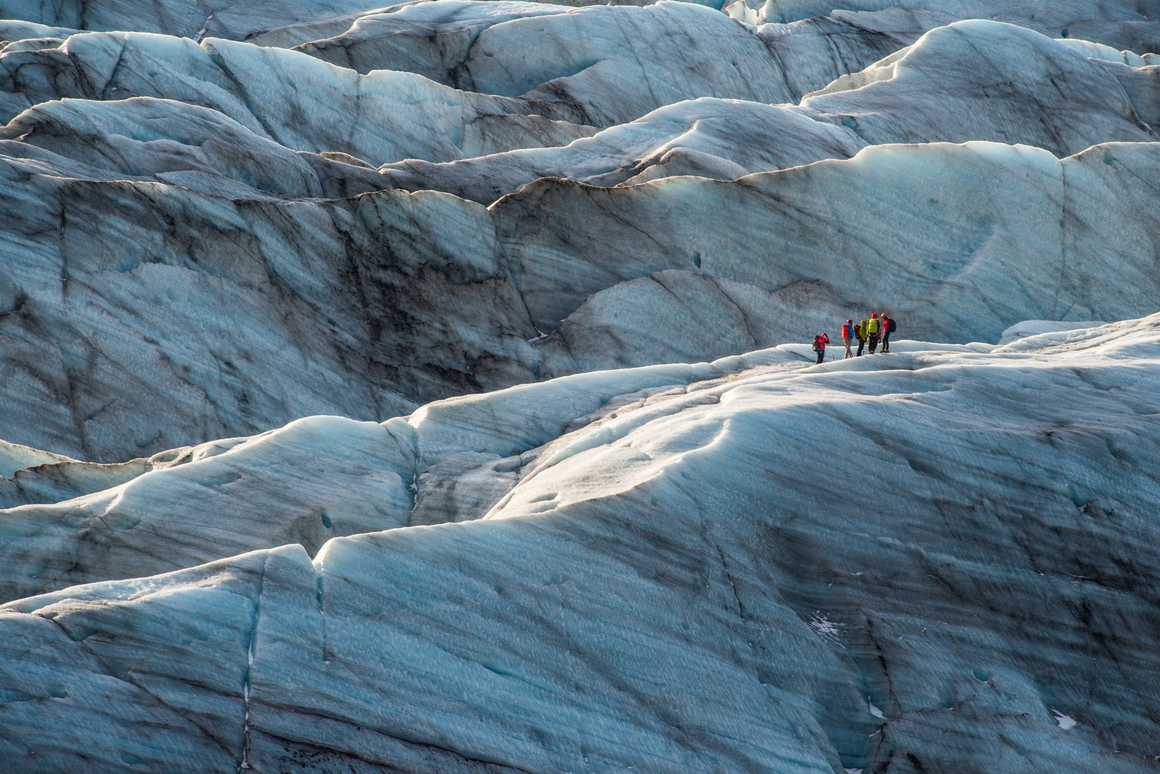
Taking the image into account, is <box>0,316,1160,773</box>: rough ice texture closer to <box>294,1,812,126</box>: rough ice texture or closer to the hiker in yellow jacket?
the hiker in yellow jacket

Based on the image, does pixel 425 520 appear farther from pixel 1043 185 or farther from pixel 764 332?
pixel 1043 185

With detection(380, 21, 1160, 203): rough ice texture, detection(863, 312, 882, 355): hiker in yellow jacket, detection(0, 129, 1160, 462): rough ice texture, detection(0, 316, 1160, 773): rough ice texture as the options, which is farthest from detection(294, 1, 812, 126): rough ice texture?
detection(0, 316, 1160, 773): rough ice texture

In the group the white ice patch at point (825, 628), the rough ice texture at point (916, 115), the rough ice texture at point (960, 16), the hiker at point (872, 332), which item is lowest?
the rough ice texture at point (960, 16)

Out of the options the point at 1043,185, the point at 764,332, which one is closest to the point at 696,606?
the point at 764,332

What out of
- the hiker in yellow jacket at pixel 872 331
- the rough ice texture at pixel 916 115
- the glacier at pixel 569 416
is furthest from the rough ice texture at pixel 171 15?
the hiker in yellow jacket at pixel 872 331

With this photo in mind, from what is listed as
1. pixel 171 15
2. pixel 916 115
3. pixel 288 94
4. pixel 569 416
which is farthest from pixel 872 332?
pixel 171 15

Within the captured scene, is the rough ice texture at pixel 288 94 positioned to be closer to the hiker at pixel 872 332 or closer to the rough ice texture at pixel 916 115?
the rough ice texture at pixel 916 115
